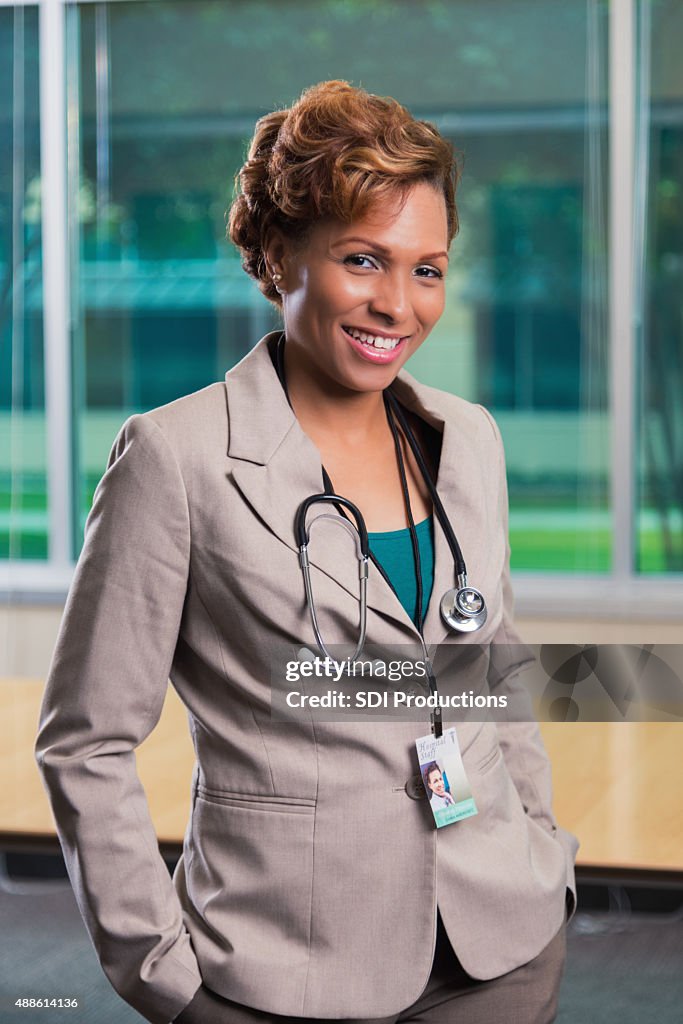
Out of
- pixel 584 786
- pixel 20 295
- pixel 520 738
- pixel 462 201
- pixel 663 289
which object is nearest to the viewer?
pixel 520 738

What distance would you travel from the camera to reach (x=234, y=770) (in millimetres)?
1179

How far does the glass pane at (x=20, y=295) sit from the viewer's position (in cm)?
405

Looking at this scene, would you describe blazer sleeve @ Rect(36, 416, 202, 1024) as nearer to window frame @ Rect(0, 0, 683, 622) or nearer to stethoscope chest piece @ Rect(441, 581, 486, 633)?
stethoscope chest piece @ Rect(441, 581, 486, 633)

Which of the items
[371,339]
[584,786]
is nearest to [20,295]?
[584,786]

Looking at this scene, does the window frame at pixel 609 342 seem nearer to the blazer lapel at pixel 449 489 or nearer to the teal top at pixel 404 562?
the blazer lapel at pixel 449 489

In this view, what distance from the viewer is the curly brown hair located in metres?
1.17

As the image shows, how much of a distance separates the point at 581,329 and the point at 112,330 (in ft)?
5.38

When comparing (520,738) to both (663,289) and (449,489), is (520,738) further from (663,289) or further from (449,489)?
(663,289)

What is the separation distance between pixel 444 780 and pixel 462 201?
3011 millimetres

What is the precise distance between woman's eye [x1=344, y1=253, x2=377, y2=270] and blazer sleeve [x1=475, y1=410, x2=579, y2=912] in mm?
308

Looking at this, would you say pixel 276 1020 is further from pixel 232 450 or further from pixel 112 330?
pixel 112 330

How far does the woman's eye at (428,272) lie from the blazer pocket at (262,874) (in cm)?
55

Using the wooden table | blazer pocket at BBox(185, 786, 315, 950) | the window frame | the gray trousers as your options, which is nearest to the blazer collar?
blazer pocket at BBox(185, 786, 315, 950)

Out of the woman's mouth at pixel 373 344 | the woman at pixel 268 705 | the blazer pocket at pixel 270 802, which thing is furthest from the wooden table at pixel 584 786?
the woman's mouth at pixel 373 344
